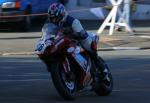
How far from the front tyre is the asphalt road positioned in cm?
15

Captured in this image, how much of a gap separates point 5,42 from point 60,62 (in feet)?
35.0

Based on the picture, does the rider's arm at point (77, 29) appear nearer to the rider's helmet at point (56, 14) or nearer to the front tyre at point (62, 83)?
the rider's helmet at point (56, 14)

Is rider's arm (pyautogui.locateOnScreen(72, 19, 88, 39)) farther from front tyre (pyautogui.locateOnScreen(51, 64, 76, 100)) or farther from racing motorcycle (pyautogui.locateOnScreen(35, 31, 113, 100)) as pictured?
front tyre (pyautogui.locateOnScreen(51, 64, 76, 100))

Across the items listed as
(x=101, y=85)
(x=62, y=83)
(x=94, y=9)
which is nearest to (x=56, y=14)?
(x=62, y=83)

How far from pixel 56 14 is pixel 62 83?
1.00 m

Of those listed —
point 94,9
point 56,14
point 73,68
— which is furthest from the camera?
point 94,9

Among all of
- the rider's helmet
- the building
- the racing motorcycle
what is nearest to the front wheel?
the racing motorcycle

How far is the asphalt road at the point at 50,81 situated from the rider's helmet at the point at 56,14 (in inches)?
45.6

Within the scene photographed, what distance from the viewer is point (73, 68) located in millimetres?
9883

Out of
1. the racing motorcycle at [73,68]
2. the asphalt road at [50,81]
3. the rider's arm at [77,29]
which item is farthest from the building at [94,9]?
the rider's arm at [77,29]

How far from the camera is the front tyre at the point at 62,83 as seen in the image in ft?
30.9

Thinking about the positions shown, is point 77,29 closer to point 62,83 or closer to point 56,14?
point 56,14

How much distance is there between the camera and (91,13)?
1056 inches

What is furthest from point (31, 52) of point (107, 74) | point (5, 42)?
point (107, 74)
